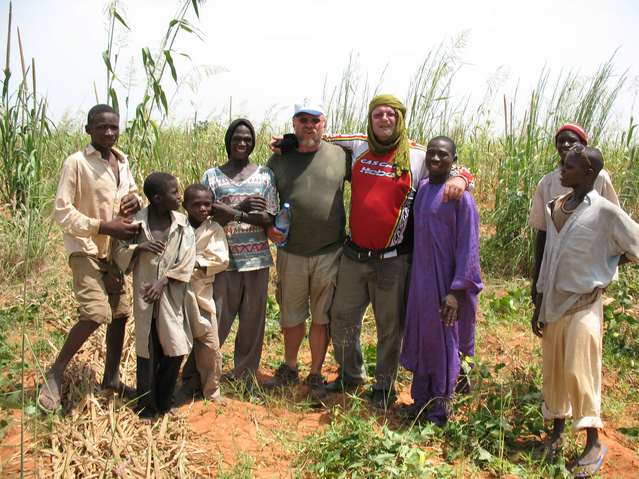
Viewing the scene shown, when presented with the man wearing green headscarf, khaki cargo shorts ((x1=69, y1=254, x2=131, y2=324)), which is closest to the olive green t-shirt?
the man wearing green headscarf

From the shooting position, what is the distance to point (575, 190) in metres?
3.05

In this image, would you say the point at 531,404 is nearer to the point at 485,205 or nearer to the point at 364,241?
the point at 364,241

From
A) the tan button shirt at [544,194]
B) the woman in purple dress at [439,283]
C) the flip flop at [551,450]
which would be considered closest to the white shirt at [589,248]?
the woman in purple dress at [439,283]

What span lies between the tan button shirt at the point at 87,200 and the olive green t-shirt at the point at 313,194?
1009 millimetres

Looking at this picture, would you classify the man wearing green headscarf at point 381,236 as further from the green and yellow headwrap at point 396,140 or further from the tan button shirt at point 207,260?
the tan button shirt at point 207,260

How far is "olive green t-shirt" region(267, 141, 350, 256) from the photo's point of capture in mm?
3771

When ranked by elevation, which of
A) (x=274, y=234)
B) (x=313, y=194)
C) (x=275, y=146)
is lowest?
(x=274, y=234)

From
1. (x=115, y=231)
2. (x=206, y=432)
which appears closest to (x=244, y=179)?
(x=115, y=231)

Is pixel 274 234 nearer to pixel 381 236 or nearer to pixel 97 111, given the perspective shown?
pixel 381 236

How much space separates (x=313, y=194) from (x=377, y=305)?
79cm

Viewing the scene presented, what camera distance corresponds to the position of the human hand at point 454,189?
10.6 feet

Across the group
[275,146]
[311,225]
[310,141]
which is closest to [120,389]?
[311,225]

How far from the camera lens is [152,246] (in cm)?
313

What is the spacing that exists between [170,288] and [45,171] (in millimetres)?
4038
